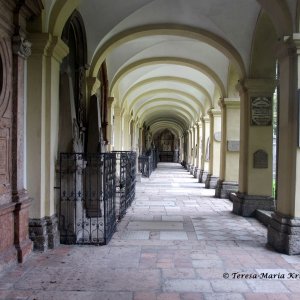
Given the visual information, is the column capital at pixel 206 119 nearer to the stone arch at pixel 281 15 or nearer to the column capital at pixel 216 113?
the column capital at pixel 216 113

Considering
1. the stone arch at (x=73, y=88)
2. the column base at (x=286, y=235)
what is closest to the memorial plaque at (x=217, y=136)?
the stone arch at (x=73, y=88)

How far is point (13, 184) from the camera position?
4.58 meters

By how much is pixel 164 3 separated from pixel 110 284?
20.0ft

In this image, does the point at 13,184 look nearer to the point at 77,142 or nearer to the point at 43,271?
the point at 43,271

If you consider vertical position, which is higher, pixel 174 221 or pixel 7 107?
pixel 7 107

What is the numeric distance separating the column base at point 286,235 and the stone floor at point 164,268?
13 centimetres

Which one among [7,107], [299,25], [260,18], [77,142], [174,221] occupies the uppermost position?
[260,18]

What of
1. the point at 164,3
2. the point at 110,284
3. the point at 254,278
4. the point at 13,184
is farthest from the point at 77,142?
the point at 164,3

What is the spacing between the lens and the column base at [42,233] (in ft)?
17.0

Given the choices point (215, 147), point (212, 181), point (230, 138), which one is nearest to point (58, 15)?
point (230, 138)

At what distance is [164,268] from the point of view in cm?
455

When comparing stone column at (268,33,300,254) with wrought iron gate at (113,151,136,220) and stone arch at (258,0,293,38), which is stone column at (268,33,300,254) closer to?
stone arch at (258,0,293,38)

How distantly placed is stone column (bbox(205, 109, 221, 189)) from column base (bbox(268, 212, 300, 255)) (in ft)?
26.8

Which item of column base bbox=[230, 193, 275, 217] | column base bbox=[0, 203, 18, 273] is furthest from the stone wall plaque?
column base bbox=[230, 193, 275, 217]
